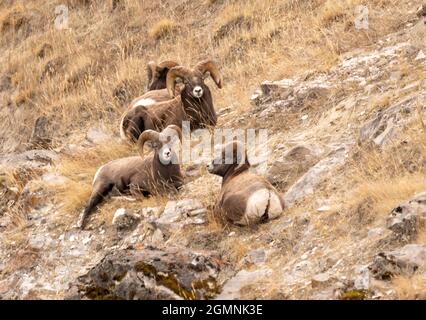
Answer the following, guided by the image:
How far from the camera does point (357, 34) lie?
15758 millimetres

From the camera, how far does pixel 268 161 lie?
40.1 feet

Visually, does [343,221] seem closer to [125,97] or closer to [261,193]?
[261,193]

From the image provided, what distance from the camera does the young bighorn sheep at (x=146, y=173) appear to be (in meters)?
12.7

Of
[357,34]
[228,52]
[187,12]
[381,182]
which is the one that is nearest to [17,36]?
[187,12]

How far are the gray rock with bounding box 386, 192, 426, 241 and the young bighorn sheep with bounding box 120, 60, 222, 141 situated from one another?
5.85m

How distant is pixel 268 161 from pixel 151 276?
338 cm

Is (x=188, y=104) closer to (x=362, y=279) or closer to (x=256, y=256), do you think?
(x=256, y=256)

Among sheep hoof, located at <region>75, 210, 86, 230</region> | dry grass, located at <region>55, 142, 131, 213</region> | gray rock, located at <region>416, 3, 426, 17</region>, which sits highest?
gray rock, located at <region>416, 3, 426, 17</region>

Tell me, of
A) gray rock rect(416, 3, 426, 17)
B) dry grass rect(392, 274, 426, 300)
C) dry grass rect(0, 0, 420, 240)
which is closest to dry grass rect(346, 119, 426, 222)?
dry grass rect(392, 274, 426, 300)

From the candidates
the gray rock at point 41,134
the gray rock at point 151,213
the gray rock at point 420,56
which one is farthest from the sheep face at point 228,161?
the gray rock at point 41,134

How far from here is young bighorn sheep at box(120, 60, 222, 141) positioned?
14711 millimetres

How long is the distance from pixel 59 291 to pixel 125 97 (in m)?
7.78

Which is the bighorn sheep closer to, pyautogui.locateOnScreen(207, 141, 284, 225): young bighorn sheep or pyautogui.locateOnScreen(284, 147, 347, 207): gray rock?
pyautogui.locateOnScreen(207, 141, 284, 225): young bighorn sheep

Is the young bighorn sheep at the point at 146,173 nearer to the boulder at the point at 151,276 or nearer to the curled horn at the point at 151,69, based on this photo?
the boulder at the point at 151,276
